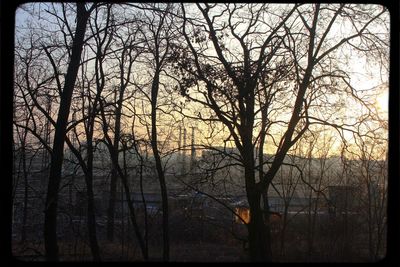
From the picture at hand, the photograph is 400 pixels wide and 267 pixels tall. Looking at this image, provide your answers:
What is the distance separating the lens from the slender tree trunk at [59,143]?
124 inches

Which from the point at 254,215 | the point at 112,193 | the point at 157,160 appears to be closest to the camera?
the point at 254,215

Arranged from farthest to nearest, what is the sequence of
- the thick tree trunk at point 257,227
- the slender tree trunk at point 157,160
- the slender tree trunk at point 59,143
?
the slender tree trunk at point 157,160
the thick tree trunk at point 257,227
the slender tree trunk at point 59,143

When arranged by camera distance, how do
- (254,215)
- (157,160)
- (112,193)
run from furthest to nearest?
(157,160)
(112,193)
(254,215)

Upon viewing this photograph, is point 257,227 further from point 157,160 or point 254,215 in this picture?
point 157,160

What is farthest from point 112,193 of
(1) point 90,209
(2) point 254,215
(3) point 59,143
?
(2) point 254,215

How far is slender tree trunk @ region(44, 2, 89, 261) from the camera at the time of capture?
316 centimetres

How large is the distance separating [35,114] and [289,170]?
227 centimetres

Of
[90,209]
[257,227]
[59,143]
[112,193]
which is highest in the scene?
[59,143]

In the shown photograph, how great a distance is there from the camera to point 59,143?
3.62 metres

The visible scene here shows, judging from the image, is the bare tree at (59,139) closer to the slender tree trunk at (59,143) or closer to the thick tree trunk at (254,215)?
the slender tree trunk at (59,143)

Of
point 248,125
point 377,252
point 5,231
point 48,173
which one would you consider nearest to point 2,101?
point 5,231

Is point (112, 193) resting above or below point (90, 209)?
above

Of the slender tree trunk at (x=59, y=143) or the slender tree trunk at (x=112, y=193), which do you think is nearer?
the slender tree trunk at (x=59, y=143)

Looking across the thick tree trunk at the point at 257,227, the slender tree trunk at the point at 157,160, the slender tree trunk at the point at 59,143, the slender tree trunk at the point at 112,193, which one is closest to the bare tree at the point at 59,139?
the slender tree trunk at the point at 59,143
